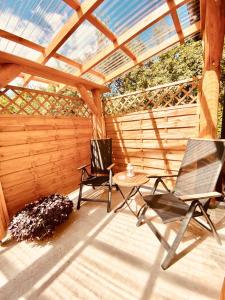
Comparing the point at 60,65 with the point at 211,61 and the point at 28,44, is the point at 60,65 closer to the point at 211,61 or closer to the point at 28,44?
the point at 28,44

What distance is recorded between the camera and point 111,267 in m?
1.58

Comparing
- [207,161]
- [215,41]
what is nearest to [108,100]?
[215,41]

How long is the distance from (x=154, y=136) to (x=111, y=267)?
2.28m

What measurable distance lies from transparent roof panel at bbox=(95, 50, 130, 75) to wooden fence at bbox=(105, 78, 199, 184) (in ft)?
2.11

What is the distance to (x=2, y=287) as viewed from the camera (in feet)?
4.86

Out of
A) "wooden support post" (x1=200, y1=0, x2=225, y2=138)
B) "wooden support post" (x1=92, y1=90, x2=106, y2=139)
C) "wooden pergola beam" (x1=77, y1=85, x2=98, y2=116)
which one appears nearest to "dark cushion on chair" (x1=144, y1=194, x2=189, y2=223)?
"wooden support post" (x1=200, y1=0, x2=225, y2=138)

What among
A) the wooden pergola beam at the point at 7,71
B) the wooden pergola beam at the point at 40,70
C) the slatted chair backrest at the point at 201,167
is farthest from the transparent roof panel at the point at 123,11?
the slatted chair backrest at the point at 201,167

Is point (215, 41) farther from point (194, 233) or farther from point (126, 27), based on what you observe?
point (194, 233)

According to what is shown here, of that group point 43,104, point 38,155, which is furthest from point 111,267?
point 43,104

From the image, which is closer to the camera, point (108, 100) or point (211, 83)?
point (211, 83)

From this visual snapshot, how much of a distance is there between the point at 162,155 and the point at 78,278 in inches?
92.7

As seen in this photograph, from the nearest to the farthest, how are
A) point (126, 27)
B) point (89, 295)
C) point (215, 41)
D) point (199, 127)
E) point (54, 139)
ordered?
point (89, 295) → point (215, 41) → point (126, 27) → point (199, 127) → point (54, 139)

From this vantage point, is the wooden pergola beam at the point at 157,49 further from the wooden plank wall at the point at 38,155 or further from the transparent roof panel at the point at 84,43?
the wooden plank wall at the point at 38,155

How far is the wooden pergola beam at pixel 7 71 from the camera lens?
2.01 metres
